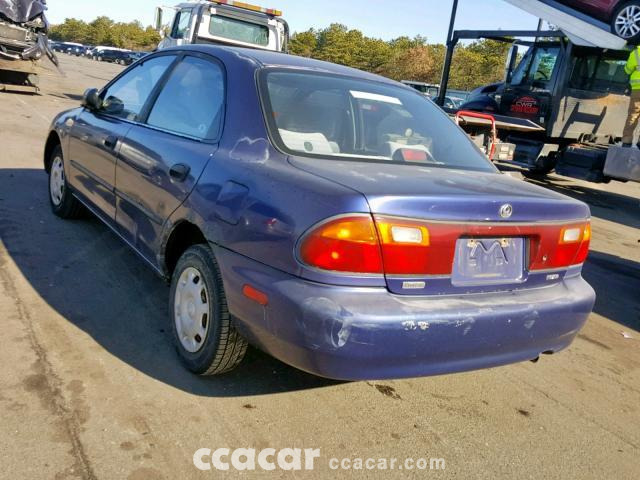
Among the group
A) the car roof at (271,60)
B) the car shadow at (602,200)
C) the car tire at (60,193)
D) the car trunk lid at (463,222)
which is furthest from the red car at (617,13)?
the car tire at (60,193)

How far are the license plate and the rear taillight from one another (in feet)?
0.14

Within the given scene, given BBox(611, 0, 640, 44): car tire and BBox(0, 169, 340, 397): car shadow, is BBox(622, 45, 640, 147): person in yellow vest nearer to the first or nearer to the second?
BBox(611, 0, 640, 44): car tire

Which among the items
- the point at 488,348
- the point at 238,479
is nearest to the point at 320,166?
the point at 488,348

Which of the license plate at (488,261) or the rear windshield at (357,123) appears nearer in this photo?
the license plate at (488,261)

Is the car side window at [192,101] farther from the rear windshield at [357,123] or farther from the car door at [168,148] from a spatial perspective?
the rear windshield at [357,123]

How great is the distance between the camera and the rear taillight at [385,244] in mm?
2314

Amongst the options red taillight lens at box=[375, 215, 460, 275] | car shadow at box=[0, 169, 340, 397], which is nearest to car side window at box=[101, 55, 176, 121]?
car shadow at box=[0, 169, 340, 397]

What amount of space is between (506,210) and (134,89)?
9.33ft

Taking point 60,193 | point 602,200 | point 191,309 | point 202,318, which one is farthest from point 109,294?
point 602,200

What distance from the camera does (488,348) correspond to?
8.56 ft

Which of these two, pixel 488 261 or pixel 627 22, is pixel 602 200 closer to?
pixel 627 22

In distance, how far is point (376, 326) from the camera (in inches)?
90.8

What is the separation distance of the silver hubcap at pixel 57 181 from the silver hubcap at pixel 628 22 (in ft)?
31.4

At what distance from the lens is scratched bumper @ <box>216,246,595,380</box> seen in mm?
2301
